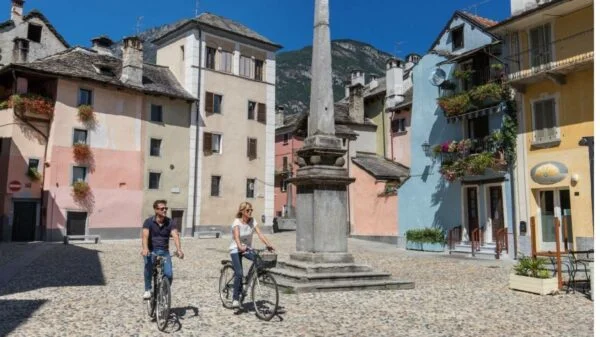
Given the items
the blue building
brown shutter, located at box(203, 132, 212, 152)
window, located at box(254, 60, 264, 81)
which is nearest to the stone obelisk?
Result: the blue building

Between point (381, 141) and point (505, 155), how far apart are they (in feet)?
61.5

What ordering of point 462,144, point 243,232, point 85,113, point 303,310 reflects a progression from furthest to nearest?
point 85,113 → point 462,144 → point 303,310 → point 243,232

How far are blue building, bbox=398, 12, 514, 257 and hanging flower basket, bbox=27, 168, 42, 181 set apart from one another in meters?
20.2

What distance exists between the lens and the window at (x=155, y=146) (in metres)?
33.6

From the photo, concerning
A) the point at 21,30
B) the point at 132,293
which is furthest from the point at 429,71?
the point at 21,30

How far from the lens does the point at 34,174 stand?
29.2 meters

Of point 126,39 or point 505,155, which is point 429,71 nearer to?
point 505,155

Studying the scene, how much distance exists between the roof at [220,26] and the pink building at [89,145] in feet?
12.7

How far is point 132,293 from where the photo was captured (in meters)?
10.9

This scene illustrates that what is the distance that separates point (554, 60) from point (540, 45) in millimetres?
1089

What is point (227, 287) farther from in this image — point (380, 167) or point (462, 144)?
point (380, 167)

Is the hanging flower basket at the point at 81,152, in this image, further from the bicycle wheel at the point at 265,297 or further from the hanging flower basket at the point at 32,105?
the bicycle wheel at the point at 265,297

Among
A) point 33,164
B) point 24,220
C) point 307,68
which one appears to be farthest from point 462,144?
point 307,68

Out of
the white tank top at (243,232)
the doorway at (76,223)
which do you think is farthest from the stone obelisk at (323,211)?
the doorway at (76,223)
